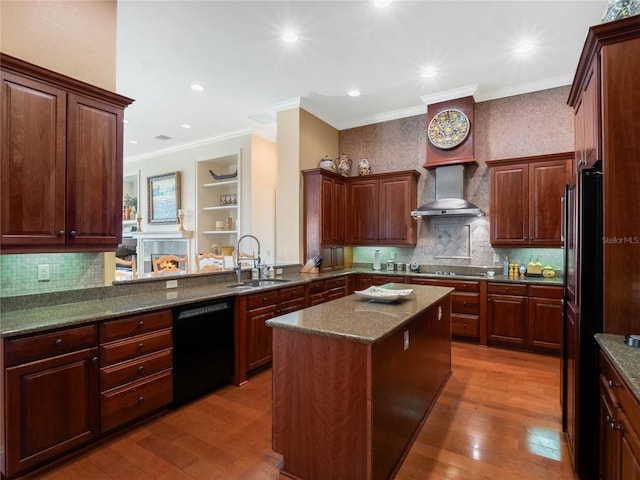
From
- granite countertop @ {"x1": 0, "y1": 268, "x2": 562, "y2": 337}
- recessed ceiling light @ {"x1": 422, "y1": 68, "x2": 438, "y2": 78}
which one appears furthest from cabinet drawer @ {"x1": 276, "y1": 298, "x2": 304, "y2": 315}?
recessed ceiling light @ {"x1": 422, "y1": 68, "x2": 438, "y2": 78}

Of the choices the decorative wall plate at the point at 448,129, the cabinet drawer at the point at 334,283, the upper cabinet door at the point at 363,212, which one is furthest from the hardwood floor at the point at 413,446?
the decorative wall plate at the point at 448,129

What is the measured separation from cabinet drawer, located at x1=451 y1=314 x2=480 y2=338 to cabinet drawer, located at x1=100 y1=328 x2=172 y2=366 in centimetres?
348

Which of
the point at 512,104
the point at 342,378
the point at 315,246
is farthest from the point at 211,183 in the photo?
the point at 342,378

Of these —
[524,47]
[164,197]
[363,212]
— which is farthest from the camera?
[164,197]

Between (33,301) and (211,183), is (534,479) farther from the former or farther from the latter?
(211,183)

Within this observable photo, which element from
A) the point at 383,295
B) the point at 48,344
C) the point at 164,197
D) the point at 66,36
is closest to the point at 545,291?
the point at 383,295

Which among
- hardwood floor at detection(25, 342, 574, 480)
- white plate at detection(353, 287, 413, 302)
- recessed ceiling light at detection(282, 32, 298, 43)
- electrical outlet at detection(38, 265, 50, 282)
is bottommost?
hardwood floor at detection(25, 342, 574, 480)

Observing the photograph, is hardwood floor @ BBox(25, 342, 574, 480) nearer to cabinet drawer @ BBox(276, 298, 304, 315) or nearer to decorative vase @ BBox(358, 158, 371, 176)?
cabinet drawer @ BBox(276, 298, 304, 315)

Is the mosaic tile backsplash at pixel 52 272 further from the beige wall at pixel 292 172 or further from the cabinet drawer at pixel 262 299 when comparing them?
the beige wall at pixel 292 172

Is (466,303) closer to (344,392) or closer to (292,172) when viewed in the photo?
(292,172)

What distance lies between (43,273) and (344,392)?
2272 millimetres

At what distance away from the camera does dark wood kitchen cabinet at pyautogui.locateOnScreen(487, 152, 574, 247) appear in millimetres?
3992

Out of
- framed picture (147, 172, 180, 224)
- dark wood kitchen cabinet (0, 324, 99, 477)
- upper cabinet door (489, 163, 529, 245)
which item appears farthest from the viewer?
framed picture (147, 172, 180, 224)

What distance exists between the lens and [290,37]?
3324 millimetres
